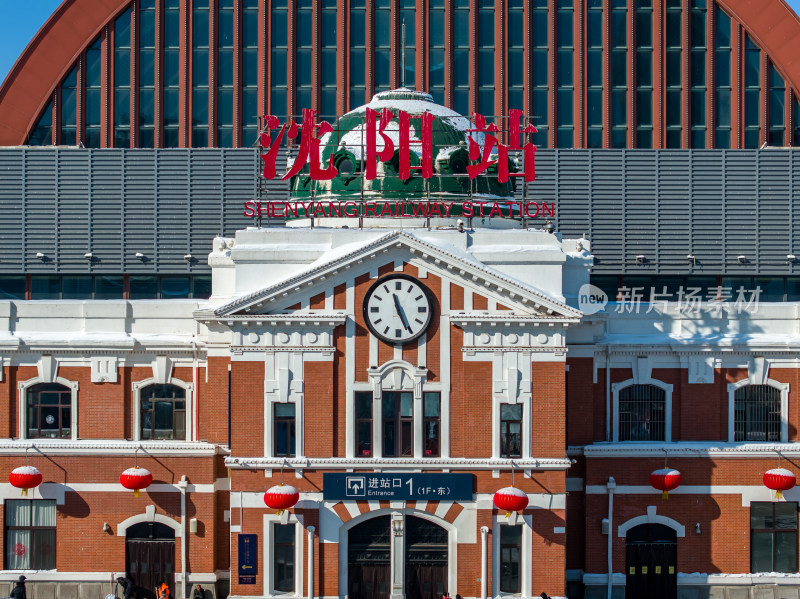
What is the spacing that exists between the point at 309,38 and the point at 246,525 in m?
45.8

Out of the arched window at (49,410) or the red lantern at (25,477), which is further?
the arched window at (49,410)

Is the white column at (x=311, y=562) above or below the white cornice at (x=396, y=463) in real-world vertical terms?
below

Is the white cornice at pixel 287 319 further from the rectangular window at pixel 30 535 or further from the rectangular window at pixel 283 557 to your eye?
the rectangular window at pixel 30 535

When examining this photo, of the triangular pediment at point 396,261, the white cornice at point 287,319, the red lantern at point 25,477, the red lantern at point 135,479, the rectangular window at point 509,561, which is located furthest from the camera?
the red lantern at point 25,477

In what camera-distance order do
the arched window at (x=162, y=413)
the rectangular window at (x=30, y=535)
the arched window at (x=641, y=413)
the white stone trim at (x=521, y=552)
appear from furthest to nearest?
1. the arched window at (x=162, y=413)
2. the arched window at (x=641, y=413)
3. the rectangular window at (x=30, y=535)
4. the white stone trim at (x=521, y=552)

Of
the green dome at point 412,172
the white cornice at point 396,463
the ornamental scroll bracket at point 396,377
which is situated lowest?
the white cornice at point 396,463

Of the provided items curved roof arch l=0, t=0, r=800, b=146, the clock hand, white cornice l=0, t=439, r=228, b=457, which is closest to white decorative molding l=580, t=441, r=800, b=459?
the clock hand

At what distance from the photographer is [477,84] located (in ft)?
294

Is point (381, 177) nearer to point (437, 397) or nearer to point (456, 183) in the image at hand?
point (456, 183)

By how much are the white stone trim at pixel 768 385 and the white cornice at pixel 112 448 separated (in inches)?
842

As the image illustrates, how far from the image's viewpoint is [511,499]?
51.2 meters

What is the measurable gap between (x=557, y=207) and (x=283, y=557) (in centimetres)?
4109

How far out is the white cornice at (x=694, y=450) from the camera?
55.7 meters

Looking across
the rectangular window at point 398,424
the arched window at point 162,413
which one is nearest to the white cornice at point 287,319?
the rectangular window at point 398,424
